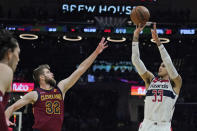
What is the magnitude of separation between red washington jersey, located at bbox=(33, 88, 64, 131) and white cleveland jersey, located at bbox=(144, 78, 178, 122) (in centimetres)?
117

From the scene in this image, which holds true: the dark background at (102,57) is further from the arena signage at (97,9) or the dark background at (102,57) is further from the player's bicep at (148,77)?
the player's bicep at (148,77)

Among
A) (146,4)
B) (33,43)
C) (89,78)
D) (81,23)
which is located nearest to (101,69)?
(89,78)

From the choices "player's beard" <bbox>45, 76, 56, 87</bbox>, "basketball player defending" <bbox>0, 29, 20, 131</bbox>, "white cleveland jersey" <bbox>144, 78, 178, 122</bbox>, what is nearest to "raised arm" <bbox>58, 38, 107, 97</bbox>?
"player's beard" <bbox>45, 76, 56, 87</bbox>

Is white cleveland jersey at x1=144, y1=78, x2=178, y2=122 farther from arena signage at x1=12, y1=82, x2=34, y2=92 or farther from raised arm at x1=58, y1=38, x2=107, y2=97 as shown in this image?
arena signage at x1=12, y1=82, x2=34, y2=92

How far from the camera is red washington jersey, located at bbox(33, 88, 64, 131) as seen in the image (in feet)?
15.0

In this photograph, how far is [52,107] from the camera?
4652mm

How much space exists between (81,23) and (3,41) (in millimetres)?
10252

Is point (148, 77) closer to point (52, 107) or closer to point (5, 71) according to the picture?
point (52, 107)

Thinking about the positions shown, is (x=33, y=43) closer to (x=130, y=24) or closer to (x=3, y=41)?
(x=130, y=24)

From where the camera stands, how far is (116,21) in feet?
40.1

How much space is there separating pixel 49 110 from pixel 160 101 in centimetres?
147

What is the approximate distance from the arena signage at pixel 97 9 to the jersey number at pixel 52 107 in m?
7.09

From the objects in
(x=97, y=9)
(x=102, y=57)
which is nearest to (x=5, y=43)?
(x=97, y=9)

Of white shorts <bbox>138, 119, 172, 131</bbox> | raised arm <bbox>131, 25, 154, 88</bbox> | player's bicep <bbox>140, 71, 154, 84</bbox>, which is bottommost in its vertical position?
white shorts <bbox>138, 119, 172, 131</bbox>
